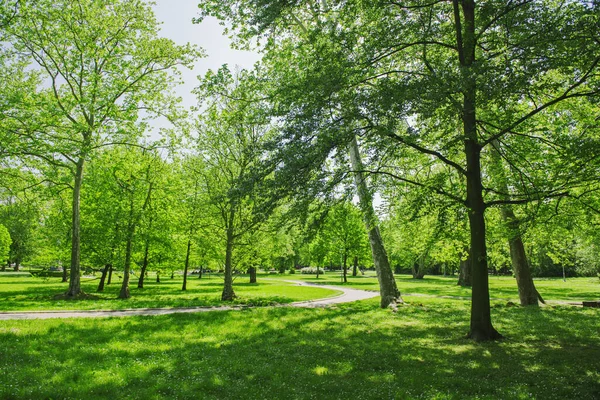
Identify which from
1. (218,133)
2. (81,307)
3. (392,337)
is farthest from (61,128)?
(392,337)

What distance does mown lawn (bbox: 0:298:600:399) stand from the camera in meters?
6.41

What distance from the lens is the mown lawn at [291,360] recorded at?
6410 mm

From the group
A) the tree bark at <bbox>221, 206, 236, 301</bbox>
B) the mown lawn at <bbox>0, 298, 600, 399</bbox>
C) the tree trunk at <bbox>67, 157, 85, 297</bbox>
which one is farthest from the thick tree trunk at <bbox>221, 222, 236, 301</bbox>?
the tree trunk at <bbox>67, 157, 85, 297</bbox>

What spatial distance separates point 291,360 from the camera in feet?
28.2

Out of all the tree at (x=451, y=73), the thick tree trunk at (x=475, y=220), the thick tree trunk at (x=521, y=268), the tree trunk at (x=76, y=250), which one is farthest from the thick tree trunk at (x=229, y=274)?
the thick tree trunk at (x=521, y=268)

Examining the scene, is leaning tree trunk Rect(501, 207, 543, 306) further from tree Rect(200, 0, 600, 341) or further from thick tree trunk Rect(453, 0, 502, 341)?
thick tree trunk Rect(453, 0, 502, 341)

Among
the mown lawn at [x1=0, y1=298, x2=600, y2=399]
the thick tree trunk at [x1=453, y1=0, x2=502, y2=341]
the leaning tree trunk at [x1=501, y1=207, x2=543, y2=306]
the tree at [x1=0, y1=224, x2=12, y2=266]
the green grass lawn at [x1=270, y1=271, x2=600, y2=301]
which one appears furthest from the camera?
the tree at [x1=0, y1=224, x2=12, y2=266]

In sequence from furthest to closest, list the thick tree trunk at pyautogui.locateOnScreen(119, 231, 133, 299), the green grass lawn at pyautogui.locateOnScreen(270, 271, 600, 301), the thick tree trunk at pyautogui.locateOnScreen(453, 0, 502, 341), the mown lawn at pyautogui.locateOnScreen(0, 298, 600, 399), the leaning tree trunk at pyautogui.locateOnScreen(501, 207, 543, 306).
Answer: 1. the green grass lawn at pyautogui.locateOnScreen(270, 271, 600, 301)
2. the thick tree trunk at pyautogui.locateOnScreen(119, 231, 133, 299)
3. the leaning tree trunk at pyautogui.locateOnScreen(501, 207, 543, 306)
4. the thick tree trunk at pyautogui.locateOnScreen(453, 0, 502, 341)
5. the mown lawn at pyautogui.locateOnScreen(0, 298, 600, 399)

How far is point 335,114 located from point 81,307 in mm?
14643

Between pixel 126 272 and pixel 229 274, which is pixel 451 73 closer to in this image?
pixel 229 274

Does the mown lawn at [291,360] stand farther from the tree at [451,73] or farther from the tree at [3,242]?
the tree at [3,242]

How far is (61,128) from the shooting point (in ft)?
64.5

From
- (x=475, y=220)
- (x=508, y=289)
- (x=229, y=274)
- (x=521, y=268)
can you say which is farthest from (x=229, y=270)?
(x=508, y=289)

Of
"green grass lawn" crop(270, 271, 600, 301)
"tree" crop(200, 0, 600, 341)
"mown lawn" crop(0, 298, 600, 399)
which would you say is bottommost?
"green grass lawn" crop(270, 271, 600, 301)
